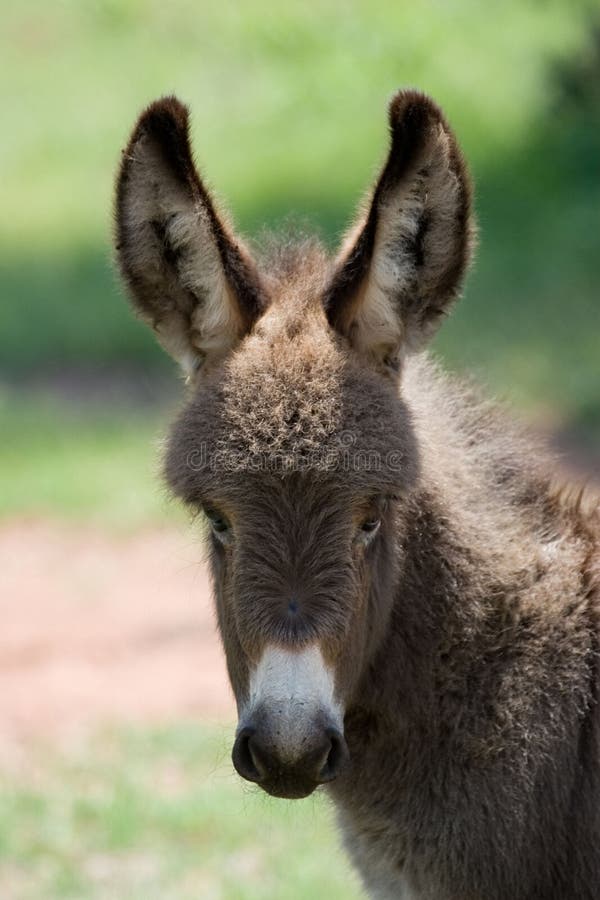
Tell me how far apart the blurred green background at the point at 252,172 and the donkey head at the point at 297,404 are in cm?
444

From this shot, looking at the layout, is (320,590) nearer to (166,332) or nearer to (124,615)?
(166,332)

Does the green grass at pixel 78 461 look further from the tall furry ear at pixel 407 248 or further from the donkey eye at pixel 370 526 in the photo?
the donkey eye at pixel 370 526

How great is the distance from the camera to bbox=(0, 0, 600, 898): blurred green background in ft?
45.4

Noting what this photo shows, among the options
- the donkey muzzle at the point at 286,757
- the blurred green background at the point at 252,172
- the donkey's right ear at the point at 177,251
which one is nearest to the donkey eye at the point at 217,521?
the donkey's right ear at the point at 177,251

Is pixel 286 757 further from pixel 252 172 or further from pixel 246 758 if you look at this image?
pixel 252 172

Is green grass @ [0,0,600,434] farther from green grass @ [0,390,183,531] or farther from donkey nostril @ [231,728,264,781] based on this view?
donkey nostril @ [231,728,264,781]

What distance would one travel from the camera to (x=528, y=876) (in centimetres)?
432

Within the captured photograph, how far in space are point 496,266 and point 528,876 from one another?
13.9 m

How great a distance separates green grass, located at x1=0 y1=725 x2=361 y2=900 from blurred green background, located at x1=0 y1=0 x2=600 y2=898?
0.10 meters

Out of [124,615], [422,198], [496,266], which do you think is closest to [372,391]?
[422,198]

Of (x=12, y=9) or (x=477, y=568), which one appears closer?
(x=477, y=568)

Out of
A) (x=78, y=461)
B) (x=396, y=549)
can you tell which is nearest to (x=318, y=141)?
(x=78, y=461)

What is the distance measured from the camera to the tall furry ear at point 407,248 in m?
4.25

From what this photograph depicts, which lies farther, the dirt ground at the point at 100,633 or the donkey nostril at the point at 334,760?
the dirt ground at the point at 100,633
